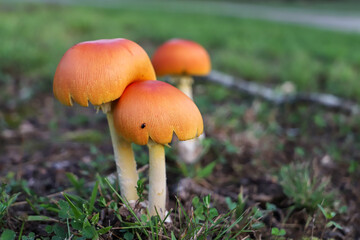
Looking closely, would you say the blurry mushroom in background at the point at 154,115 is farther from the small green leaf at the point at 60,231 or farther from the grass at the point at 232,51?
the grass at the point at 232,51

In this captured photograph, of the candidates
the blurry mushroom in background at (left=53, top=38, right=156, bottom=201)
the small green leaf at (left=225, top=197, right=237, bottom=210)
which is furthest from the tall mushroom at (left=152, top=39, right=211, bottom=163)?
the blurry mushroom in background at (left=53, top=38, right=156, bottom=201)

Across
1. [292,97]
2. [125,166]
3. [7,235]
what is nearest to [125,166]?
[125,166]

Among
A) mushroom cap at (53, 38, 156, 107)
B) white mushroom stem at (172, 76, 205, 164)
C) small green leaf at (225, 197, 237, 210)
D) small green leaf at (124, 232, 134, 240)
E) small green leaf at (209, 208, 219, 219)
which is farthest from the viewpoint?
white mushroom stem at (172, 76, 205, 164)

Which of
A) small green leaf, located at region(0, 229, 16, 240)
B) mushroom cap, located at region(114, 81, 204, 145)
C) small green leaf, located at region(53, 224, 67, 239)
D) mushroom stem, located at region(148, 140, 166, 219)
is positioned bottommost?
small green leaf, located at region(53, 224, 67, 239)

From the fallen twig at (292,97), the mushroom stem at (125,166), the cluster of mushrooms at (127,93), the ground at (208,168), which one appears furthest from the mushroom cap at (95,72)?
the fallen twig at (292,97)

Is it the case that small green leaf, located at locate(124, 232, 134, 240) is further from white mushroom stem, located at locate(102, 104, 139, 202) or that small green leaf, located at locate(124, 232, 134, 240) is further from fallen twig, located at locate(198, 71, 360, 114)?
fallen twig, located at locate(198, 71, 360, 114)

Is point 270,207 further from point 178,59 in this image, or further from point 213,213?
point 178,59
